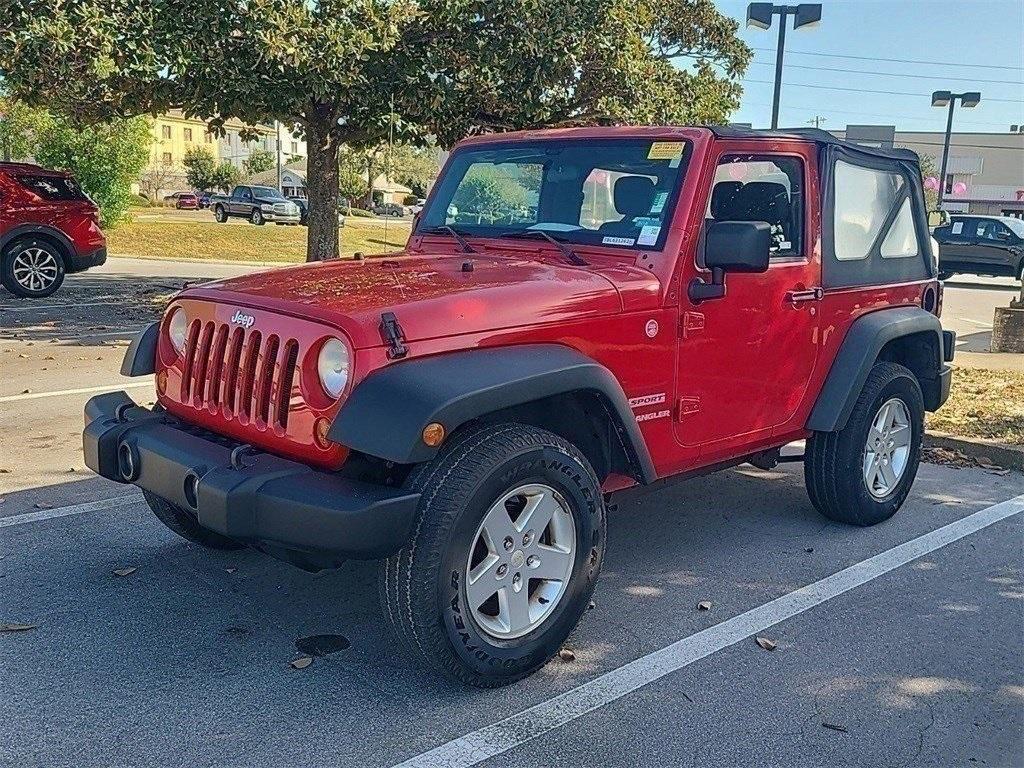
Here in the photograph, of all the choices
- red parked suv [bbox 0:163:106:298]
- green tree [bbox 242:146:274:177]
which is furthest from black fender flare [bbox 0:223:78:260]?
green tree [bbox 242:146:274:177]

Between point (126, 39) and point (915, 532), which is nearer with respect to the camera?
point (915, 532)

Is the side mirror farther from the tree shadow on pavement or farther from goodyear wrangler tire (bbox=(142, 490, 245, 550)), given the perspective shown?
the tree shadow on pavement

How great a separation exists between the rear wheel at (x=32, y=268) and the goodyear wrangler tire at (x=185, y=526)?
35.5 feet

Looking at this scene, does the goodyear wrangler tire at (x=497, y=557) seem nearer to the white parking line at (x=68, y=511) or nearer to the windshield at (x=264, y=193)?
the white parking line at (x=68, y=511)

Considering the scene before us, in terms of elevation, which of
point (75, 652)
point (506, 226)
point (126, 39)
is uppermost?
point (126, 39)

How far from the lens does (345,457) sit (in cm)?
321

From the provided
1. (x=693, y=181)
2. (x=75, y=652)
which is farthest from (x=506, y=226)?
(x=75, y=652)

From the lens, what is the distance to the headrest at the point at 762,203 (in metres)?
4.43

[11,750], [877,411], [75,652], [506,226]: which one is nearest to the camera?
[11,750]

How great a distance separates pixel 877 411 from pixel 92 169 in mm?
24349

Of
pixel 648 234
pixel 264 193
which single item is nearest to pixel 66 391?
pixel 648 234

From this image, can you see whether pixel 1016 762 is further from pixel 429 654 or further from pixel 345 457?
pixel 345 457

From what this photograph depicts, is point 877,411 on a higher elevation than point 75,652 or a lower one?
higher

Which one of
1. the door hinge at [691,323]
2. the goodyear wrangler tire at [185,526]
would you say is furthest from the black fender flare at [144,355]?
the door hinge at [691,323]
